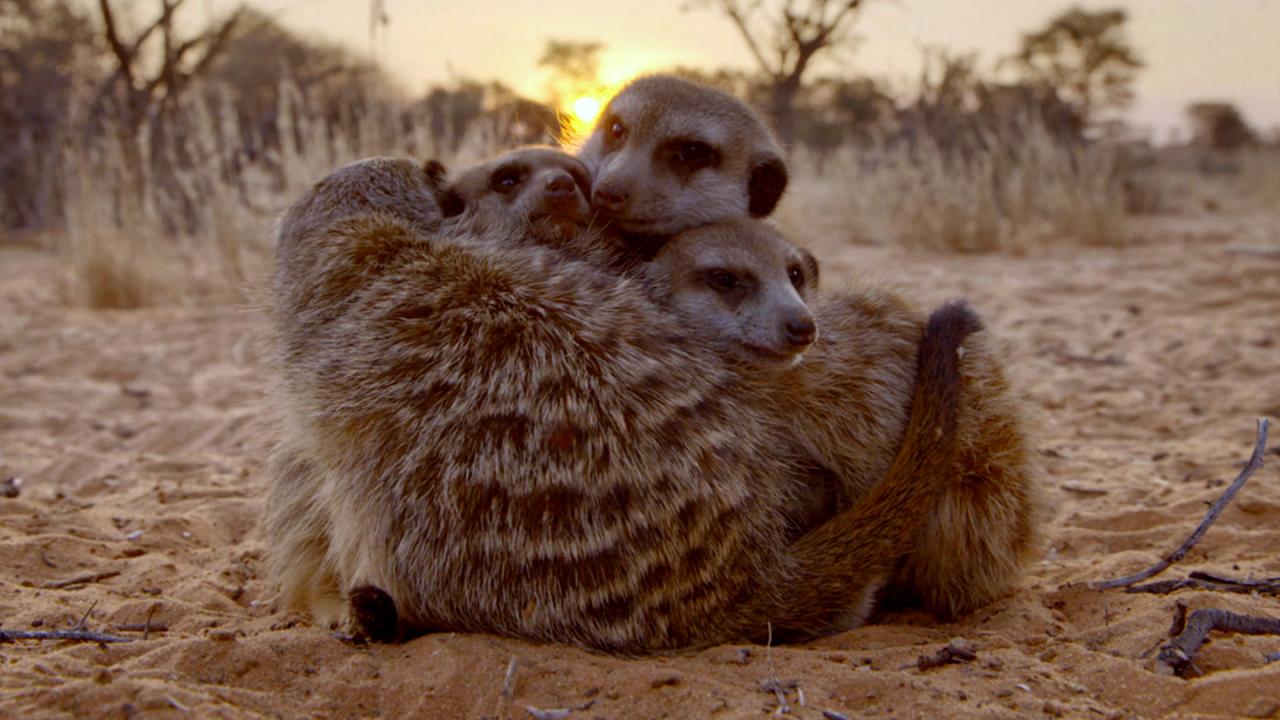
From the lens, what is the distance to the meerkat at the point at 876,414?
2.44 meters

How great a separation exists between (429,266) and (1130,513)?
2.20 meters

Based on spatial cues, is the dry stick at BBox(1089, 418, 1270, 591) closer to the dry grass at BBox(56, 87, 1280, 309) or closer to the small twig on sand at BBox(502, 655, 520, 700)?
the small twig on sand at BBox(502, 655, 520, 700)

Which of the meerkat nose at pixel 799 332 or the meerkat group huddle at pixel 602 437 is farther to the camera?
the meerkat nose at pixel 799 332

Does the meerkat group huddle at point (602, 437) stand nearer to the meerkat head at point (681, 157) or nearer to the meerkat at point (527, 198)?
the meerkat at point (527, 198)

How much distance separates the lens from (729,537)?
218 centimetres

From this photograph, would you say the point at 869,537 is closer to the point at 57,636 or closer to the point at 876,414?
the point at 876,414

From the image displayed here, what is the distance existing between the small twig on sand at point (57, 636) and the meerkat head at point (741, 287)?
1.35 metres

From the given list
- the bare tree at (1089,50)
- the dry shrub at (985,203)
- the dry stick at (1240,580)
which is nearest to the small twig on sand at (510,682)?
the dry stick at (1240,580)

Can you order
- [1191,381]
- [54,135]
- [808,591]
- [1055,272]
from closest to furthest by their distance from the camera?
[808,591], [1191,381], [1055,272], [54,135]

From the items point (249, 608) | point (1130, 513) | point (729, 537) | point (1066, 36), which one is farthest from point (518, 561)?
point (1066, 36)

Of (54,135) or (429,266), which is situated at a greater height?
(54,135)

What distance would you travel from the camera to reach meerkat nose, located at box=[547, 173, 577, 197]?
279 cm

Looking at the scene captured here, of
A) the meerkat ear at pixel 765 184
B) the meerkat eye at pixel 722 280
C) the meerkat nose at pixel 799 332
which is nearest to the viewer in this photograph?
the meerkat nose at pixel 799 332

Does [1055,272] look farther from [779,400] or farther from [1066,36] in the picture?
[1066,36]
